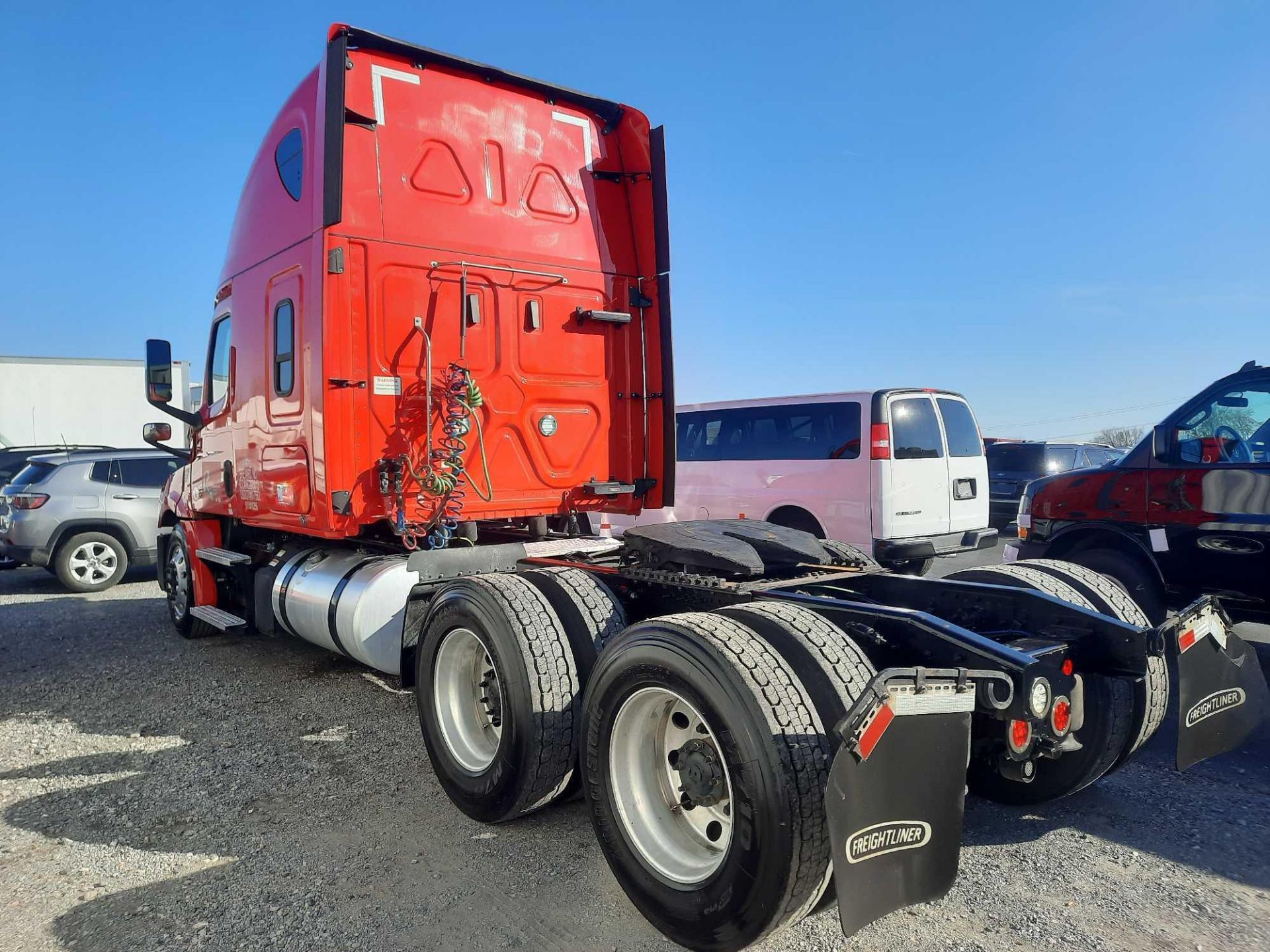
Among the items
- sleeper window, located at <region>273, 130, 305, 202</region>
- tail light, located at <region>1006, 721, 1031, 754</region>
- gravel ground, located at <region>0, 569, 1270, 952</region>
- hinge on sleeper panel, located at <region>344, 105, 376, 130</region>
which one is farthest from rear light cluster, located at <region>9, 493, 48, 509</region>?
tail light, located at <region>1006, 721, 1031, 754</region>

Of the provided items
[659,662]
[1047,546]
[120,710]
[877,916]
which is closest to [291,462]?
[120,710]

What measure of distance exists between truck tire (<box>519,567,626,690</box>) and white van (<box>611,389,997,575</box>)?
4.13m

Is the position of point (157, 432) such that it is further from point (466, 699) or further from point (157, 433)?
point (466, 699)

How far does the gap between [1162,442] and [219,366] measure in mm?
6769

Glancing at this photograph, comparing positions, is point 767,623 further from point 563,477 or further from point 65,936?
point 563,477

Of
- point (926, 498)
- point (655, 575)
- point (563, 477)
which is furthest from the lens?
point (926, 498)

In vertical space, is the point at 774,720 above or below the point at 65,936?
above

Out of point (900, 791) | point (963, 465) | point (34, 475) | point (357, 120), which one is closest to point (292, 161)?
point (357, 120)

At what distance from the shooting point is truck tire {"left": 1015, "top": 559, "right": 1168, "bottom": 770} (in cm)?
307

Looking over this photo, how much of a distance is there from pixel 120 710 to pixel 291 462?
6.45 ft

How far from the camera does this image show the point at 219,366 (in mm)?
6328

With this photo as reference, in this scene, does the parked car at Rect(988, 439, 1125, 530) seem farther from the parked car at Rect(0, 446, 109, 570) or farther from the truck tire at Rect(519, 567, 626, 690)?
the parked car at Rect(0, 446, 109, 570)

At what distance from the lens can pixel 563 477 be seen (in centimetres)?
545

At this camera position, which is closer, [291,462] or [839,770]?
[839,770]
